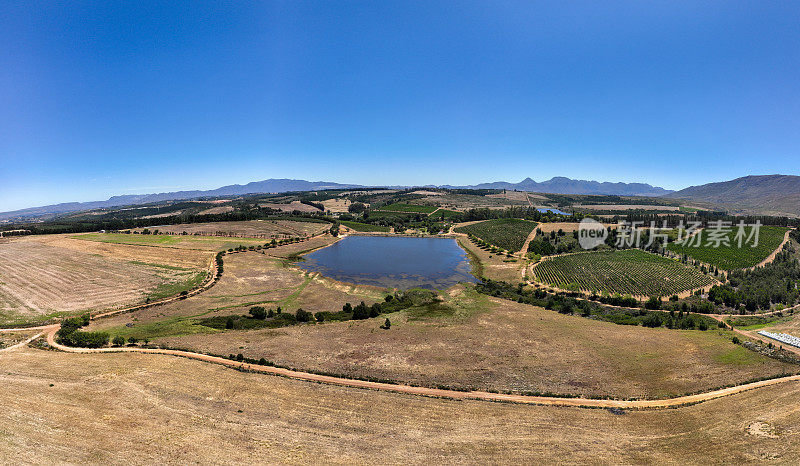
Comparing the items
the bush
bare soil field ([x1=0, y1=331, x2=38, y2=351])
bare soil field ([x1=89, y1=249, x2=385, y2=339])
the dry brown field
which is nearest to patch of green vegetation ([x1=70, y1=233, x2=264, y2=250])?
bare soil field ([x1=89, y1=249, x2=385, y2=339])

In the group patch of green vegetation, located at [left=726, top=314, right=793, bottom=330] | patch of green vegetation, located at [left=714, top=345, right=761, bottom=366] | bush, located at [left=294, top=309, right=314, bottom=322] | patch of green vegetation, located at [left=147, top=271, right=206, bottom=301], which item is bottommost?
patch of green vegetation, located at [left=726, top=314, right=793, bottom=330]

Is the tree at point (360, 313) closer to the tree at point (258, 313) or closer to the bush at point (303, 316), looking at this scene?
the bush at point (303, 316)

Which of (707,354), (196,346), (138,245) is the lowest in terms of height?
(707,354)

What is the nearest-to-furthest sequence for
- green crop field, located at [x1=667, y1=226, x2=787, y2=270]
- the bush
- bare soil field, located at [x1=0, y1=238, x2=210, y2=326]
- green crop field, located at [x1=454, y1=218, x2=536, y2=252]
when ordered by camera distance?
the bush < bare soil field, located at [x1=0, y1=238, x2=210, y2=326] < green crop field, located at [x1=667, y1=226, x2=787, y2=270] < green crop field, located at [x1=454, y1=218, x2=536, y2=252]

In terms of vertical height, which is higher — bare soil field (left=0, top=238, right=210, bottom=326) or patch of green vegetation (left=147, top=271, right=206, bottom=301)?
bare soil field (left=0, top=238, right=210, bottom=326)

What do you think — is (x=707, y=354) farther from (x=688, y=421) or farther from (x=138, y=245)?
(x=138, y=245)

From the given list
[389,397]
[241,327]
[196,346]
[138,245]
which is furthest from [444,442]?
[138,245]

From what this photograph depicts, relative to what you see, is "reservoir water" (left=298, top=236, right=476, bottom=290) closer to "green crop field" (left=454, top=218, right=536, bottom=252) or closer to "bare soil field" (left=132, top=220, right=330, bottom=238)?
"green crop field" (left=454, top=218, right=536, bottom=252)

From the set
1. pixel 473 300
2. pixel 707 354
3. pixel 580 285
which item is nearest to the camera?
pixel 707 354
